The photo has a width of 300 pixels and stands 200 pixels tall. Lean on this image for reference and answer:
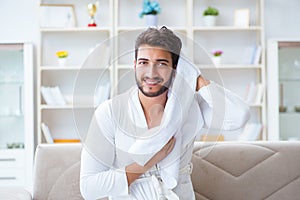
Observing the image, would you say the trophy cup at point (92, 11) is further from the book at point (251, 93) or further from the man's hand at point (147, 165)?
the man's hand at point (147, 165)

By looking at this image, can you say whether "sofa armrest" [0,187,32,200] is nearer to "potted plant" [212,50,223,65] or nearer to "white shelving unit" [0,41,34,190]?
"white shelving unit" [0,41,34,190]

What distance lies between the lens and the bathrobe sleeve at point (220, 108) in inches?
56.6

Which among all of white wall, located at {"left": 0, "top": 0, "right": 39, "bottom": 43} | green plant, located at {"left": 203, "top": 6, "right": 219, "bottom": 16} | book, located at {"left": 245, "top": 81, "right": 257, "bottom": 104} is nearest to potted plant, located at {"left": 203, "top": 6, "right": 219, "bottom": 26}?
green plant, located at {"left": 203, "top": 6, "right": 219, "bottom": 16}

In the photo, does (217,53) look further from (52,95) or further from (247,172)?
(247,172)

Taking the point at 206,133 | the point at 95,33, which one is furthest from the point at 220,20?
the point at 206,133

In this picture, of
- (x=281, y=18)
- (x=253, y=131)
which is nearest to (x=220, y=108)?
(x=253, y=131)

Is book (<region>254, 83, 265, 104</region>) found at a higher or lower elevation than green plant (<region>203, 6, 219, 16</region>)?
lower

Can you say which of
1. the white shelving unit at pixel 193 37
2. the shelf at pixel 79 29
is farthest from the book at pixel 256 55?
the shelf at pixel 79 29

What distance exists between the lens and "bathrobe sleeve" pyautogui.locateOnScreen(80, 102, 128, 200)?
1442 millimetres

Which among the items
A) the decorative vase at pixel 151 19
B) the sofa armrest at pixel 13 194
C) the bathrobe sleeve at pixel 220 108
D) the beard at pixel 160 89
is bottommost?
the sofa armrest at pixel 13 194

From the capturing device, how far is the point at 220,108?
1.46 m

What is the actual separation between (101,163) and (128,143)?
0.50 ft

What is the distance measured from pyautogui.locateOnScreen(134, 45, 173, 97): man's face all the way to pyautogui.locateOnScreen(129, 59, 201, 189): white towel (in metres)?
0.05

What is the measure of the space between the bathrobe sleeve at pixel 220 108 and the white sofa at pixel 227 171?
35 centimetres
